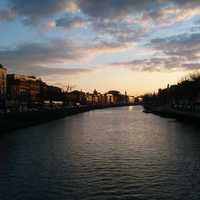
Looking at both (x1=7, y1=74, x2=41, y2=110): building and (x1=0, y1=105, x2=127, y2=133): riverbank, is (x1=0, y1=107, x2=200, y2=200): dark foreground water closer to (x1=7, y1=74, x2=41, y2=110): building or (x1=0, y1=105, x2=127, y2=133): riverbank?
(x1=0, y1=105, x2=127, y2=133): riverbank

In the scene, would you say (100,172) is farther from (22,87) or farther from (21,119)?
(22,87)

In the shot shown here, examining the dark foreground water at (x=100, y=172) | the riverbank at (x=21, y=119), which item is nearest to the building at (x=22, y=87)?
the riverbank at (x=21, y=119)

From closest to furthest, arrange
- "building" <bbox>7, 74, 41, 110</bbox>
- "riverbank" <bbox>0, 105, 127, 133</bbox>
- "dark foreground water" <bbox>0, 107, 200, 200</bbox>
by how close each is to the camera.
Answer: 1. "dark foreground water" <bbox>0, 107, 200, 200</bbox>
2. "riverbank" <bbox>0, 105, 127, 133</bbox>
3. "building" <bbox>7, 74, 41, 110</bbox>

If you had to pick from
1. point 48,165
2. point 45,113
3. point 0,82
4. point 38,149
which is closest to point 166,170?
point 48,165

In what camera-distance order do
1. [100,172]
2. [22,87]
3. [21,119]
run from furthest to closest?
[22,87] → [21,119] → [100,172]

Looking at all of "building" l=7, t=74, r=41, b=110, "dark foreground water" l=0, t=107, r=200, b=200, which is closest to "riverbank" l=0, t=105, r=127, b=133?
"dark foreground water" l=0, t=107, r=200, b=200

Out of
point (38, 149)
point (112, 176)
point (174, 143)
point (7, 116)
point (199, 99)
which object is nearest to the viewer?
point (112, 176)

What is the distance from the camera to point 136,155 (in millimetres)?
32125

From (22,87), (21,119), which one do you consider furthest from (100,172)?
(22,87)

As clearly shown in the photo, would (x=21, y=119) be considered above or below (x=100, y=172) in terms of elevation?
above

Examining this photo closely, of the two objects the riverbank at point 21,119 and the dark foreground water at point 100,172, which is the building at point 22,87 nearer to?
the riverbank at point 21,119

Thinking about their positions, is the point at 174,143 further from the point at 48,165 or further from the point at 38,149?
the point at 48,165

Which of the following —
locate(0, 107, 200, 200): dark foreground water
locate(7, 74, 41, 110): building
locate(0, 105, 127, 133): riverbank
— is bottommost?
locate(0, 107, 200, 200): dark foreground water

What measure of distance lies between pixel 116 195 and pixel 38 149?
1839 centimetres
